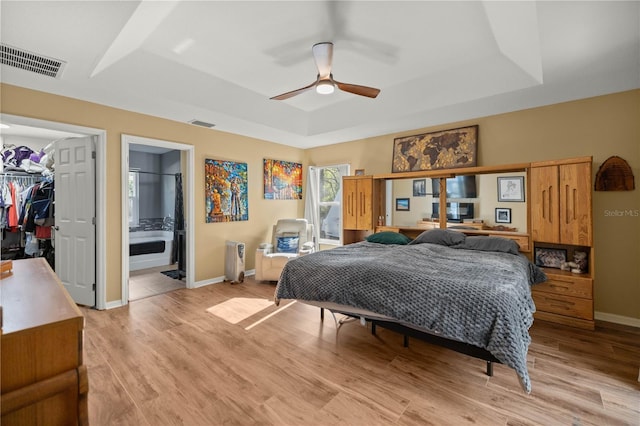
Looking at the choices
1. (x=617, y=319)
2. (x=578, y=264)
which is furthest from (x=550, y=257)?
(x=617, y=319)

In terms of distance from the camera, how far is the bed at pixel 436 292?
1844mm

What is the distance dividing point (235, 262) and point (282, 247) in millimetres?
848

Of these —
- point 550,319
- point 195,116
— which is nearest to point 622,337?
point 550,319

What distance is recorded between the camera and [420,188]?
4.53 meters

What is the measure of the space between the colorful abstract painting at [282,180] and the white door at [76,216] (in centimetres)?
265

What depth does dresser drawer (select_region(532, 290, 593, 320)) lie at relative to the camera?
10.1 feet

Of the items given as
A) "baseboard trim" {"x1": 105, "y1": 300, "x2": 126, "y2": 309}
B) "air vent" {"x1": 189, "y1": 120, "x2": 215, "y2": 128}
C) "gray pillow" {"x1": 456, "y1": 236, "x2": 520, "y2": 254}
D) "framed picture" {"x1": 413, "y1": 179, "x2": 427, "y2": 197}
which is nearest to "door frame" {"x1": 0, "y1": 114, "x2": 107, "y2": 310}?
"baseboard trim" {"x1": 105, "y1": 300, "x2": 126, "y2": 309}

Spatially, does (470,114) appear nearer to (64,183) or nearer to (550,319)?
(550,319)

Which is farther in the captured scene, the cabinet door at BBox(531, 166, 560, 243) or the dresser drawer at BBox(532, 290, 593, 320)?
the cabinet door at BBox(531, 166, 560, 243)

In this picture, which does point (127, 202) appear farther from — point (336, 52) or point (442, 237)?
point (442, 237)

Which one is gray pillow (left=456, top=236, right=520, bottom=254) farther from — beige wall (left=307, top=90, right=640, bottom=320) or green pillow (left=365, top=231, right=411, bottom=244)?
beige wall (left=307, top=90, right=640, bottom=320)

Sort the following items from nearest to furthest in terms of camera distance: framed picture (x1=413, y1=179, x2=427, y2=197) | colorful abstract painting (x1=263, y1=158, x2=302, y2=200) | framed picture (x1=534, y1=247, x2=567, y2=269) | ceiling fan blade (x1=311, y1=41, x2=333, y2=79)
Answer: ceiling fan blade (x1=311, y1=41, x2=333, y2=79) → framed picture (x1=534, y1=247, x2=567, y2=269) → framed picture (x1=413, y1=179, x2=427, y2=197) → colorful abstract painting (x1=263, y1=158, x2=302, y2=200)

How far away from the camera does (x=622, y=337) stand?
2896mm

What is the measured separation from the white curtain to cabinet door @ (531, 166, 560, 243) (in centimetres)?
362
